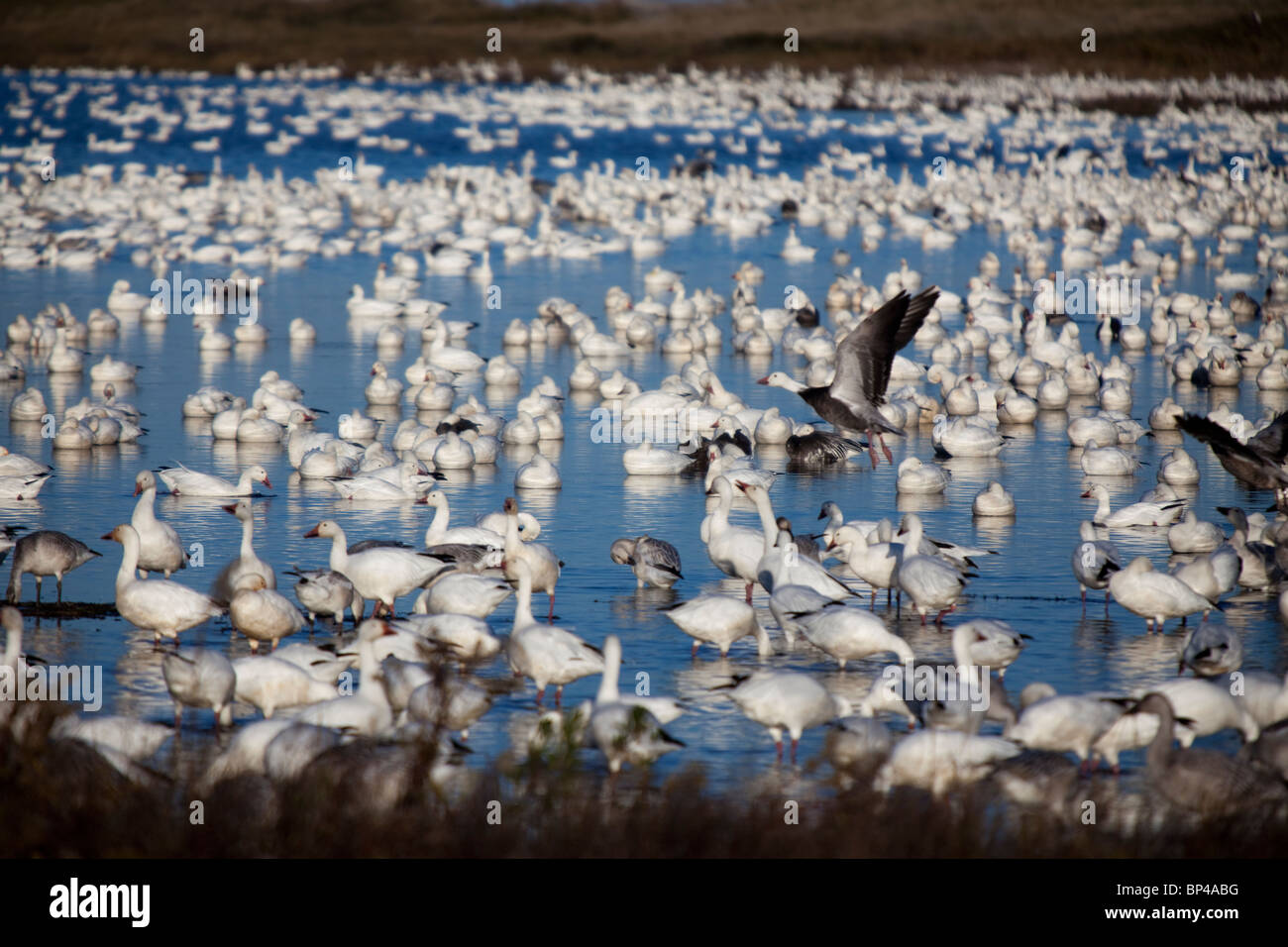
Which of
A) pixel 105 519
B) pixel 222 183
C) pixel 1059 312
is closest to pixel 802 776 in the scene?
pixel 105 519

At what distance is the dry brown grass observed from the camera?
62.5m

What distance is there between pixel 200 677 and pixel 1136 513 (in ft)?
24.1

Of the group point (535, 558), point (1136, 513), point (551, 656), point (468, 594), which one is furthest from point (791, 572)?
point (1136, 513)

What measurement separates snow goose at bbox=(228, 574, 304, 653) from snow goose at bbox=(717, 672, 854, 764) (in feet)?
8.53

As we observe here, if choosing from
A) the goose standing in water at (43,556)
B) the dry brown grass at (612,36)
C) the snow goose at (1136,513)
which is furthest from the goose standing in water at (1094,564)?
the dry brown grass at (612,36)

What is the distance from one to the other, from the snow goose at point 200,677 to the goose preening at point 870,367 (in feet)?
23.4

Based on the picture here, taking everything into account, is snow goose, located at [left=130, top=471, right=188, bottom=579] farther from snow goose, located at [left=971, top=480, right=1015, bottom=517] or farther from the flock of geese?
snow goose, located at [left=971, top=480, right=1015, bottom=517]

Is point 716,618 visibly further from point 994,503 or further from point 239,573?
point 994,503

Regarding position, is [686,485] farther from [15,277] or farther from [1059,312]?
[15,277]

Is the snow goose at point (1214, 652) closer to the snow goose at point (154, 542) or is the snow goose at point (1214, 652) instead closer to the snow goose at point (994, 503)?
the snow goose at point (994, 503)

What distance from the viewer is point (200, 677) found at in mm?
7145

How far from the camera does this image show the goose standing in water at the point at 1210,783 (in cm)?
609
